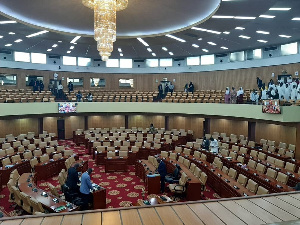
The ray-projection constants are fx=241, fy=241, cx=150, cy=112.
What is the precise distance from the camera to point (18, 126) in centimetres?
2128

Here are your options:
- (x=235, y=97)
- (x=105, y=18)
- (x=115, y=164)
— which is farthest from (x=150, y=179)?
(x=235, y=97)

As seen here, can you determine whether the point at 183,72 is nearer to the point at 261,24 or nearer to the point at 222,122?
the point at 222,122

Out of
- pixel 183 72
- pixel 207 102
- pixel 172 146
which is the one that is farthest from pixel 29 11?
pixel 183 72

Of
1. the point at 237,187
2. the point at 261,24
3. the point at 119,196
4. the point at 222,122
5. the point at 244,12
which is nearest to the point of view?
the point at 237,187

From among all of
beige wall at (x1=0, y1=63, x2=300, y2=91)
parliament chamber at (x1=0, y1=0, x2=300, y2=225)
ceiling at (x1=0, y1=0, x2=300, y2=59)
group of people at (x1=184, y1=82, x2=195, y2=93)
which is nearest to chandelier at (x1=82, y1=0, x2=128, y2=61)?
parliament chamber at (x1=0, y1=0, x2=300, y2=225)

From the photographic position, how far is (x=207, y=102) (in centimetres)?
1916

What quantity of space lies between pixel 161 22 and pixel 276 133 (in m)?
11.5

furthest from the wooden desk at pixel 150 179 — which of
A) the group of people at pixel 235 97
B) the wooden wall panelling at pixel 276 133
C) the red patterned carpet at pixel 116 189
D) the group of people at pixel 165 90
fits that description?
the group of people at pixel 165 90

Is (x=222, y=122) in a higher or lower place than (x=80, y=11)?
lower

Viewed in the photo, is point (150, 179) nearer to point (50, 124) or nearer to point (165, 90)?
point (165, 90)

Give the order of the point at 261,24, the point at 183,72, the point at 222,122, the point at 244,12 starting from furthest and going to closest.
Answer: the point at 183,72 → the point at 222,122 → the point at 261,24 → the point at 244,12

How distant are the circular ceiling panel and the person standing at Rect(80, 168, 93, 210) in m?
8.00

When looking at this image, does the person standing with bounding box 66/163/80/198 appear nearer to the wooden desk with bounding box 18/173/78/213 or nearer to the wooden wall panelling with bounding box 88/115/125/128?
the wooden desk with bounding box 18/173/78/213

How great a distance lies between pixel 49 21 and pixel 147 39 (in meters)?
6.57
